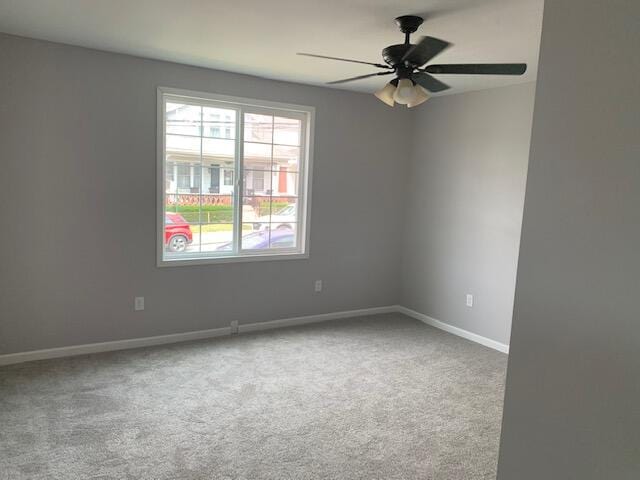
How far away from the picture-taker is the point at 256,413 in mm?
2965

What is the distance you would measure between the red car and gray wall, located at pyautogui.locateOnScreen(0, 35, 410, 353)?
0.19 metres

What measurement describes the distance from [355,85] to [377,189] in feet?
3.93

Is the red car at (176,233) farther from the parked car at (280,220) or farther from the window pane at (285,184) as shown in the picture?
the window pane at (285,184)

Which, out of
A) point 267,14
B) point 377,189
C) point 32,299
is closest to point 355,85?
point 377,189

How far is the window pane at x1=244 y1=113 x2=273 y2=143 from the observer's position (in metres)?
4.44

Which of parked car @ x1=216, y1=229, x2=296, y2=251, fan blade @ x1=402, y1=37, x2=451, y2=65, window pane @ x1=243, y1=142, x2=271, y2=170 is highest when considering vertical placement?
fan blade @ x1=402, y1=37, x2=451, y2=65

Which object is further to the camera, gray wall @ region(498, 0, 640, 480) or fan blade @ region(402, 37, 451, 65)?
fan blade @ region(402, 37, 451, 65)

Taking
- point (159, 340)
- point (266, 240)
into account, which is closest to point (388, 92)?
point (266, 240)

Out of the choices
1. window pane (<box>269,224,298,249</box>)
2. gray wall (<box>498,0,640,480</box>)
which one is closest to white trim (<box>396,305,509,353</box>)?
window pane (<box>269,224,298,249</box>)

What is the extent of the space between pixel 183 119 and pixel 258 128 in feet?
2.39

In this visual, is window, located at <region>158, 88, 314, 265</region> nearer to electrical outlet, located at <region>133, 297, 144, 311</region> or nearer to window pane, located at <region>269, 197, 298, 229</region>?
window pane, located at <region>269, 197, 298, 229</region>

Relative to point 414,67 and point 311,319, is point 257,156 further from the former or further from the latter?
point 414,67

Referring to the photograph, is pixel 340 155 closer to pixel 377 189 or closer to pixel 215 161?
pixel 377 189

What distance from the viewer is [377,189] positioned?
17.0 ft
